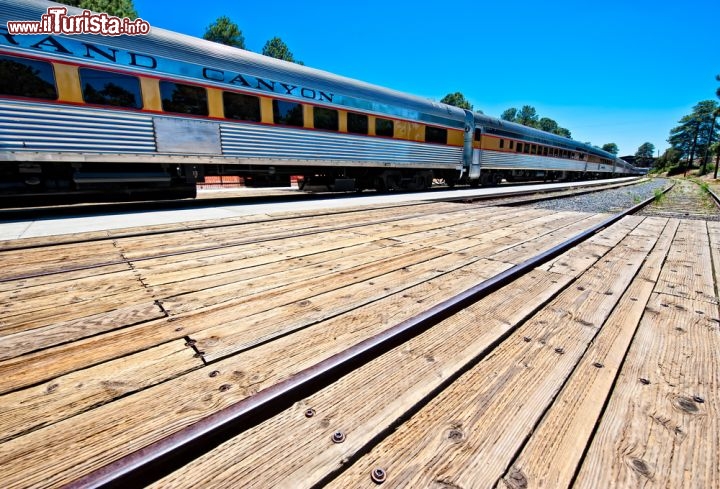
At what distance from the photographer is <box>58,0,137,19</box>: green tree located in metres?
22.9

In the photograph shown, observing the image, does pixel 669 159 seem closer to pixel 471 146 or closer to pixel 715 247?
pixel 471 146

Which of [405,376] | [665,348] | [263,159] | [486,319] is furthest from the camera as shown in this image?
[263,159]

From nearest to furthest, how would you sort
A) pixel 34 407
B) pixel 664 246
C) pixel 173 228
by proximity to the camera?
pixel 34 407
pixel 664 246
pixel 173 228

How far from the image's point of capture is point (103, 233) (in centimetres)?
380

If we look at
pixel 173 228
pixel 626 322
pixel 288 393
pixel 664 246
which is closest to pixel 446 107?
pixel 664 246

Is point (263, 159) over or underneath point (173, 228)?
over

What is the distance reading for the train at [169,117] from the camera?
5230 millimetres

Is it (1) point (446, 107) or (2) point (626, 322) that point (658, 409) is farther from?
(1) point (446, 107)

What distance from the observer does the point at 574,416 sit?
3.68 ft

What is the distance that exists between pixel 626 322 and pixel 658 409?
767 millimetres

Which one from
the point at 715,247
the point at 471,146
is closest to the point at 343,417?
the point at 715,247

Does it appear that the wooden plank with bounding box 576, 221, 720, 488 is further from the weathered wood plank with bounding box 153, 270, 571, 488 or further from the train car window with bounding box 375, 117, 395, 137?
the train car window with bounding box 375, 117, 395, 137

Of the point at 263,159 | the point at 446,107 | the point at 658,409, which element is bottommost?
the point at 658,409
